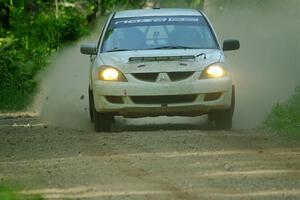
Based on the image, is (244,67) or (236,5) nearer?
(244,67)

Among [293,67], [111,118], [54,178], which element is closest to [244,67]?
[293,67]

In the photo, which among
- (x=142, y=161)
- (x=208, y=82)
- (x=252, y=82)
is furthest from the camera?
(x=252, y=82)

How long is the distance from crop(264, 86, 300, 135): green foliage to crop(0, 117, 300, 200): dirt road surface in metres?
0.34

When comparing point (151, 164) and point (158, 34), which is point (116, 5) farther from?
point (151, 164)

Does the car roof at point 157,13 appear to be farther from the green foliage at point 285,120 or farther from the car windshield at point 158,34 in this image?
the green foliage at point 285,120

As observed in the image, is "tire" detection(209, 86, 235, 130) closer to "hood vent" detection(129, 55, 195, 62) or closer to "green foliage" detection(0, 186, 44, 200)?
"hood vent" detection(129, 55, 195, 62)

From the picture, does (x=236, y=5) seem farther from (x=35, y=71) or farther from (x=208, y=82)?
(x=208, y=82)

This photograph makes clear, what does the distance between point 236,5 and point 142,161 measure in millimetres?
18642

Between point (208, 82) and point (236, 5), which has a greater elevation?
point (208, 82)

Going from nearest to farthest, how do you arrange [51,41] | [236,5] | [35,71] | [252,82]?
[252,82] → [35,71] → [236,5] → [51,41]

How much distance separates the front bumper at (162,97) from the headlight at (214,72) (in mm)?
65

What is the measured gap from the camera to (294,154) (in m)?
10.6

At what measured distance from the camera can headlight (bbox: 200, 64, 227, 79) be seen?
12938 mm

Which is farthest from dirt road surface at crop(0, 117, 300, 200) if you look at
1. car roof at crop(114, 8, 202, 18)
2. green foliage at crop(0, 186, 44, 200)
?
car roof at crop(114, 8, 202, 18)
